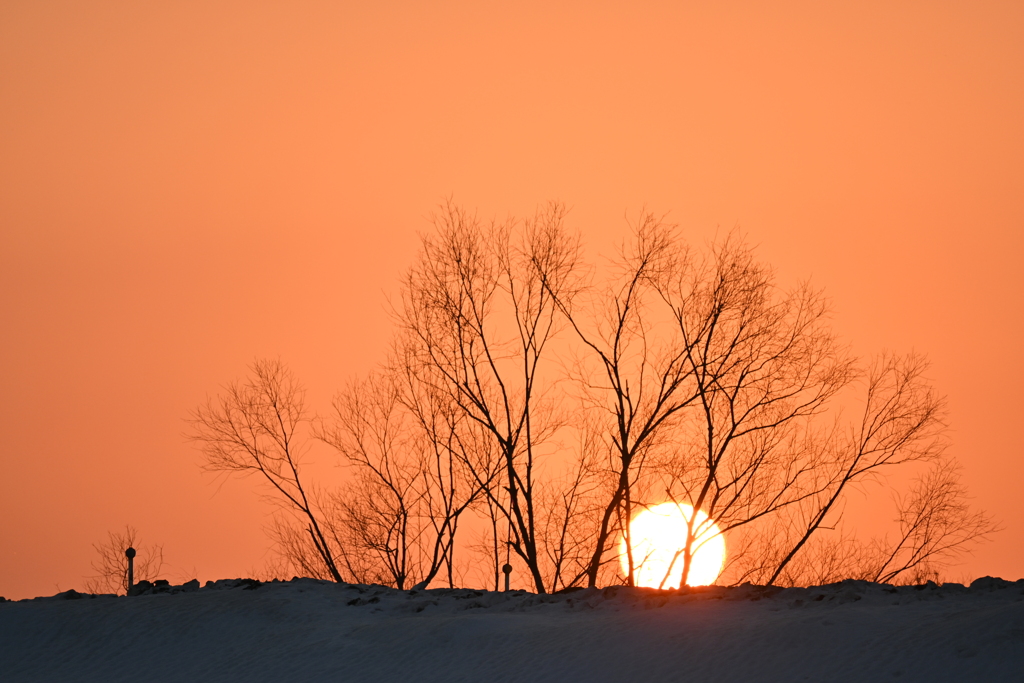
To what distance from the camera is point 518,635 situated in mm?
19016

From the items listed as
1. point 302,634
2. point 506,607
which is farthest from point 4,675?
point 506,607

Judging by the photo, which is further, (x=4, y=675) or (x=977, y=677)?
(x=4, y=675)

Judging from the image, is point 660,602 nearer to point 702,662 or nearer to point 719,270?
point 702,662

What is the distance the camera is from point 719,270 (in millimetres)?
26438

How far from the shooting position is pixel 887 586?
1862cm

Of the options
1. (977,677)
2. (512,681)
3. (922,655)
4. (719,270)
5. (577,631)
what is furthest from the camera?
(719,270)

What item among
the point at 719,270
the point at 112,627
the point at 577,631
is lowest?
the point at 577,631

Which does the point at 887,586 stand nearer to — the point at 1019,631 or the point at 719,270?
the point at 1019,631

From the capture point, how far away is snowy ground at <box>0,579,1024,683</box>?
1482 centimetres

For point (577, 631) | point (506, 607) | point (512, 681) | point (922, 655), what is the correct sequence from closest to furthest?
point (922, 655)
point (512, 681)
point (577, 631)
point (506, 607)

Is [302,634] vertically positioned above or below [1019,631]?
above

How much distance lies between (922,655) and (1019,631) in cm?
131

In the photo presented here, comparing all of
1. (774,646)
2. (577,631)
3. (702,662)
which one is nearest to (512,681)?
(577,631)

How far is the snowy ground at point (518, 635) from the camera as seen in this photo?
48.6ft
